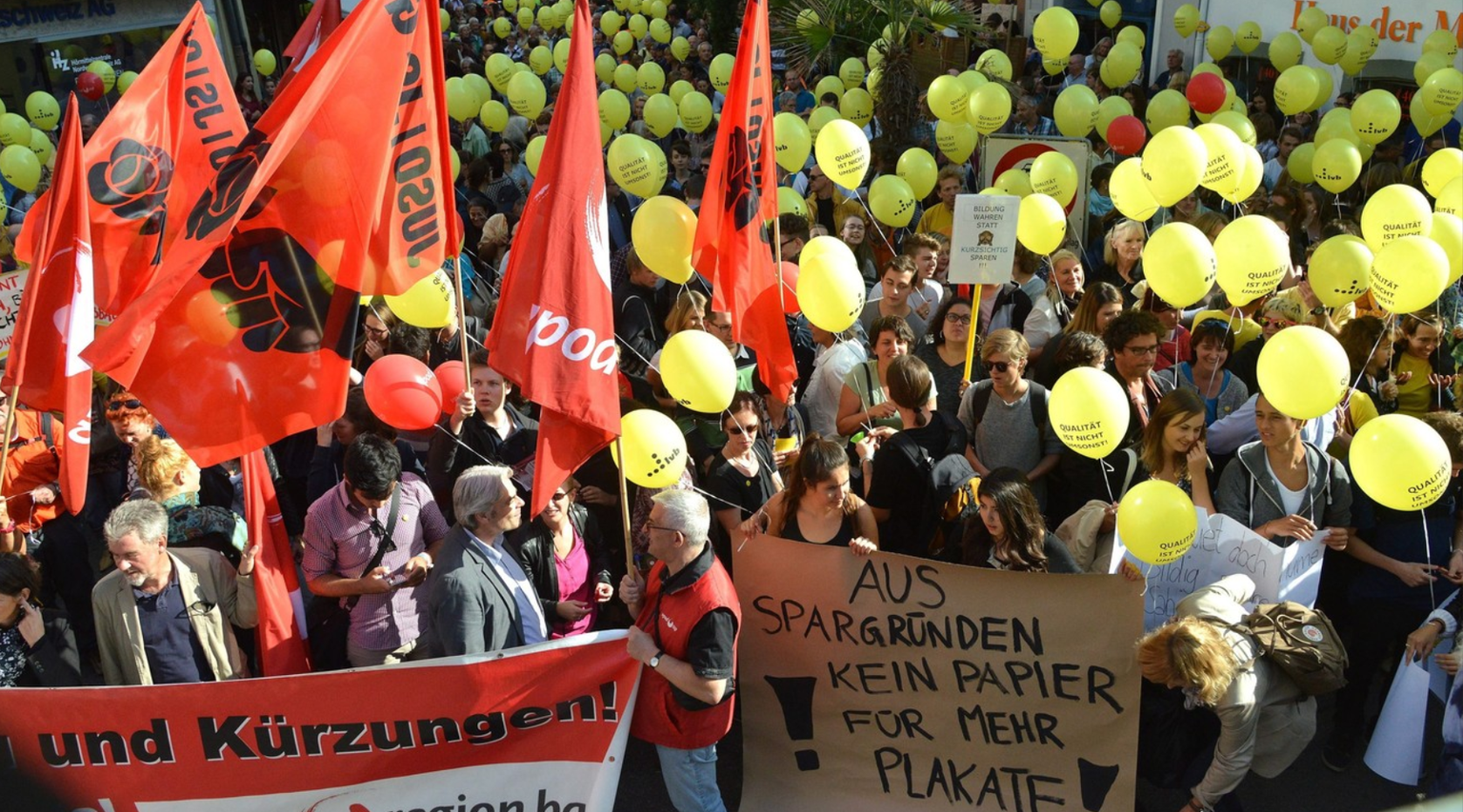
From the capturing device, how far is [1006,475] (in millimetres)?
4184

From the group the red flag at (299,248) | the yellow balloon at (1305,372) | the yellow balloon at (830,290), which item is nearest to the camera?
the red flag at (299,248)

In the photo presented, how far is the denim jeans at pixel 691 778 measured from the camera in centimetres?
399

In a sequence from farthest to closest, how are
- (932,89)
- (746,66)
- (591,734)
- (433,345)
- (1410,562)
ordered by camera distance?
(932,89)
(433,345)
(746,66)
(1410,562)
(591,734)

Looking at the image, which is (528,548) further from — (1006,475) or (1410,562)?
(1410,562)

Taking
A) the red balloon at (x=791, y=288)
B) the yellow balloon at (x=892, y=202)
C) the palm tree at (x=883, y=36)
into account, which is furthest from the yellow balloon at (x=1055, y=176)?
the palm tree at (x=883, y=36)

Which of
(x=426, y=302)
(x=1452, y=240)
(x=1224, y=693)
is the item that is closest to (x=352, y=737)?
(x=426, y=302)

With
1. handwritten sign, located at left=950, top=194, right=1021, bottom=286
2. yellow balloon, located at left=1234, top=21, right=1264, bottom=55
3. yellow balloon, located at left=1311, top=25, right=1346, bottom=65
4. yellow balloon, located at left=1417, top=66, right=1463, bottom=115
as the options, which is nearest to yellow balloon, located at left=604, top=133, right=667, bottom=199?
handwritten sign, located at left=950, top=194, right=1021, bottom=286

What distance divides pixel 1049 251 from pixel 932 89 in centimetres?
280

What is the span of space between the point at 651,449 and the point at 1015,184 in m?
4.27

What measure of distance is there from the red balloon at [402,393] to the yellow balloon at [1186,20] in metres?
12.0

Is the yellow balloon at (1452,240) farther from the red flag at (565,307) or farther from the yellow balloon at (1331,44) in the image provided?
the yellow balloon at (1331,44)

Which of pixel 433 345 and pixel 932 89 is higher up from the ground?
pixel 932 89

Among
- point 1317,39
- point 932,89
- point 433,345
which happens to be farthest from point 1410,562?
point 1317,39

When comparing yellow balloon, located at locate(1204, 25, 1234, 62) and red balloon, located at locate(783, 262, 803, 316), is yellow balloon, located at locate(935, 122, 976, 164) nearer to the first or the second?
red balloon, located at locate(783, 262, 803, 316)
